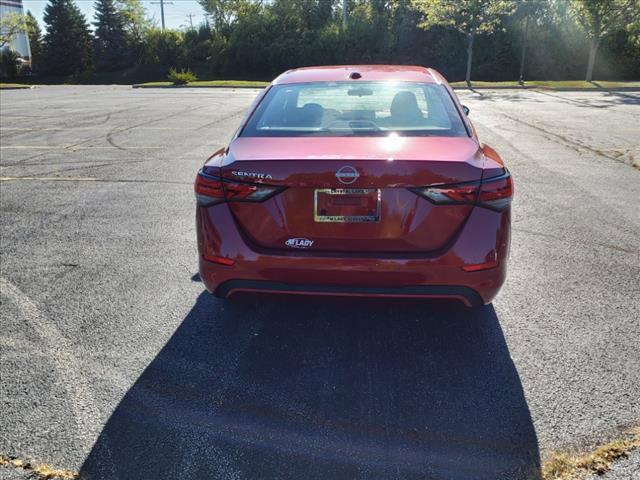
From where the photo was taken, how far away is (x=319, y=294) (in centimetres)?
303

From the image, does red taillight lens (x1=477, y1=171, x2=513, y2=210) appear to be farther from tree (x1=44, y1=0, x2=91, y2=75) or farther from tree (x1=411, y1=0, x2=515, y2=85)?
tree (x1=44, y1=0, x2=91, y2=75)

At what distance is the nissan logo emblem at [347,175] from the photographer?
2801 mm

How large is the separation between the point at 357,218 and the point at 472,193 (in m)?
0.62

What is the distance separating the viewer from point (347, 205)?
287cm

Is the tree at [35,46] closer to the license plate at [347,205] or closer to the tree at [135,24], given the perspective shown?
the tree at [135,24]

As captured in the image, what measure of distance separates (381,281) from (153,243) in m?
2.91

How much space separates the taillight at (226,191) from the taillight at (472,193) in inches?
31.5

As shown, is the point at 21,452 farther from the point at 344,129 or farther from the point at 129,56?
the point at 129,56

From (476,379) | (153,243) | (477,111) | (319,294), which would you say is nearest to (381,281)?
(319,294)

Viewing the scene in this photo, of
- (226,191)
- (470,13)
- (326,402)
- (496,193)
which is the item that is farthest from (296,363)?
(470,13)

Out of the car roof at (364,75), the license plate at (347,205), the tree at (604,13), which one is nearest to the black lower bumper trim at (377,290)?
the license plate at (347,205)

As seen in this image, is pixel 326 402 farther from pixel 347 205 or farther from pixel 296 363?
pixel 347 205

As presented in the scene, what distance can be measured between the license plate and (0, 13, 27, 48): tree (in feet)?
177

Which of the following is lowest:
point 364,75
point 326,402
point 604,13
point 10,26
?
point 326,402
